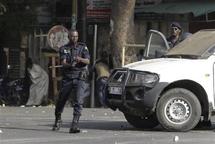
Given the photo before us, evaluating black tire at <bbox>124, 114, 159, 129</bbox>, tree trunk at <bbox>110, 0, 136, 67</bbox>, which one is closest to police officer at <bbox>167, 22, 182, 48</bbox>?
black tire at <bbox>124, 114, 159, 129</bbox>

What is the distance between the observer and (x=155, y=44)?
14.8m

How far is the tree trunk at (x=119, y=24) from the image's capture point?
22.9 m

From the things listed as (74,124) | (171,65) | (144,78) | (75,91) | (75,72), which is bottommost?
(74,124)

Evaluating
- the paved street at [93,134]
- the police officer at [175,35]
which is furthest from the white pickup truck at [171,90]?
the police officer at [175,35]

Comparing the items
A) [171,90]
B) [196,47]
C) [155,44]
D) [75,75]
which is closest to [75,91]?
[75,75]

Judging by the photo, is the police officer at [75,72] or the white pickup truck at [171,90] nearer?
the police officer at [75,72]

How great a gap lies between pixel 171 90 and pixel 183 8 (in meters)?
11.7

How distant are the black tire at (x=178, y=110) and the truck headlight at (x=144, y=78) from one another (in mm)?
331

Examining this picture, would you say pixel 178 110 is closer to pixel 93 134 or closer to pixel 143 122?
pixel 143 122

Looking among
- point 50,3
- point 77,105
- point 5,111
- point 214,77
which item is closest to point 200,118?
point 214,77

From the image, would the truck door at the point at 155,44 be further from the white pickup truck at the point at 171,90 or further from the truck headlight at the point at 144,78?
the truck headlight at the point at 144,78

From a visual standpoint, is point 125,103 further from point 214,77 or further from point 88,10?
point 88,10

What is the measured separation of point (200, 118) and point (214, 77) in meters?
0.94

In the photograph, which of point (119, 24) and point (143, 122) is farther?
point (119, 24)
